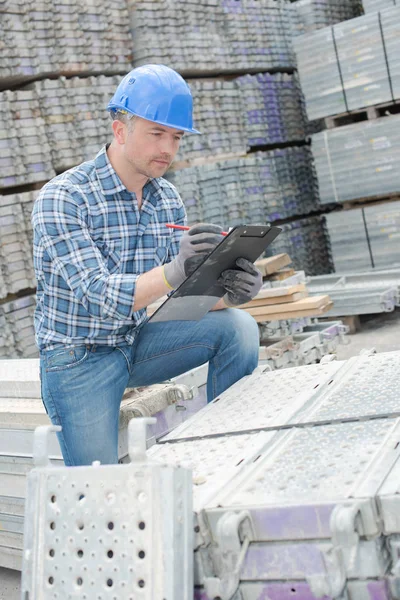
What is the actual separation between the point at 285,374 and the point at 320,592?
Result: 1259 millimetres

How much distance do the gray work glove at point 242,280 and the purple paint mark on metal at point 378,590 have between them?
148 centimetres

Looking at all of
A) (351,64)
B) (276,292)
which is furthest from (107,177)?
(351,64)

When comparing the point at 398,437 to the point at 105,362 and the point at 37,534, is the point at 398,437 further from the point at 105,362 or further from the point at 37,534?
the point at 105,362

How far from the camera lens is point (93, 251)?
2814 millimetres

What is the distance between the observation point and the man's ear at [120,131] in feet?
9.71

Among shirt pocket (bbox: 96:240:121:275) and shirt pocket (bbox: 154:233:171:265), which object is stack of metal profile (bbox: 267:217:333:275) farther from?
shirt pocket (bbox: 96:240:121:275)

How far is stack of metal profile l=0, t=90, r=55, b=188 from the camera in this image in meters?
5.71

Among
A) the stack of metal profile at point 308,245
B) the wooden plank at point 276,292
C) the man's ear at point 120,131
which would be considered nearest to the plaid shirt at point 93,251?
the man's ear at point 120,131

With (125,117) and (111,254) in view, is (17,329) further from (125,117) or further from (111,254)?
(125,117)

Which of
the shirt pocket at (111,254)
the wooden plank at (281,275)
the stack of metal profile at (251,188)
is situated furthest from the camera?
the stack of metal profile at (251,188)

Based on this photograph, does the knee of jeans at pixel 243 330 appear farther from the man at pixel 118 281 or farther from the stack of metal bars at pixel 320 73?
the stack of metal bars at pixel 320 73

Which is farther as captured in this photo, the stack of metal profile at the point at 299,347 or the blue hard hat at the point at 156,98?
the stack of metal profile at the point at 299,347

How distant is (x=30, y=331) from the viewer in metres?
5.76

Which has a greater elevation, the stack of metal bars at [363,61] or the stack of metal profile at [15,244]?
the stack of metal bars at [363,61]
